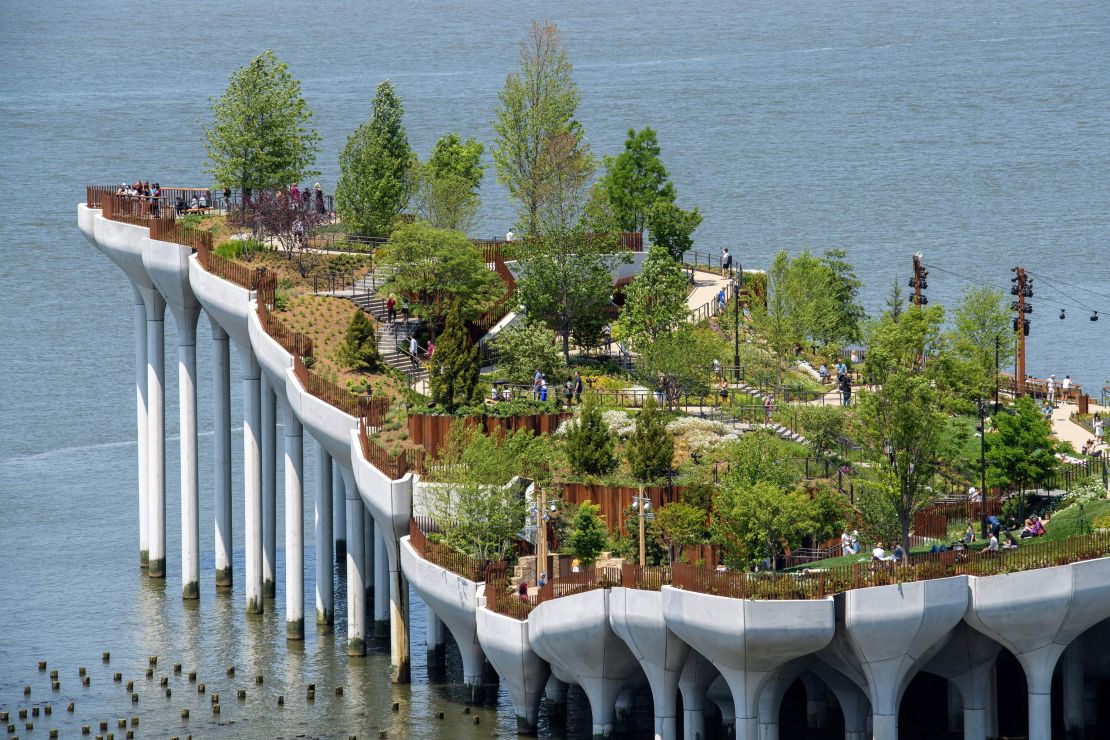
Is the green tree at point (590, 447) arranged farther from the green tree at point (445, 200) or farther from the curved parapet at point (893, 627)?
the green tree at point (445, 200)

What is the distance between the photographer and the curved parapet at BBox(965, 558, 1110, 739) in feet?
204

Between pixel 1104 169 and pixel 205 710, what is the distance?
12647 cm

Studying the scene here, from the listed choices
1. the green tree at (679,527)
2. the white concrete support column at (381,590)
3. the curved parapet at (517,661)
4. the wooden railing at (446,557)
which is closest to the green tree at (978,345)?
the green tree at (679,527)

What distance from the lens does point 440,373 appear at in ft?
268

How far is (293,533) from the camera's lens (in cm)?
8356

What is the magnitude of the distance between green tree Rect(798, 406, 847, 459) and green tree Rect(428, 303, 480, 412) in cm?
1165

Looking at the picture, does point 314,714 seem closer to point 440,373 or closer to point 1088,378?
point 440,373

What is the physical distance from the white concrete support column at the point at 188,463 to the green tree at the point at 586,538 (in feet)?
70.1

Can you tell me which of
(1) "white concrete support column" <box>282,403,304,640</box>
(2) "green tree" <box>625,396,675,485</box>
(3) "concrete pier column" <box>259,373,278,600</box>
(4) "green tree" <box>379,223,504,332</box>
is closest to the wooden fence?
(2) "green tree" <box>625,396,675,485</box>

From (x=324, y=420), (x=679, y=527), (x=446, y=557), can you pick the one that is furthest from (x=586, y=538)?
(x=324, y=420)

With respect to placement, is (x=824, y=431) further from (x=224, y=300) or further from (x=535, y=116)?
(x=535, y=116)

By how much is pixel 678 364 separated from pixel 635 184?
73.6ft

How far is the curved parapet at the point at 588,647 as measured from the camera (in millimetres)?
65312

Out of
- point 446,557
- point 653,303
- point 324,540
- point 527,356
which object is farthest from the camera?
point 653,303
